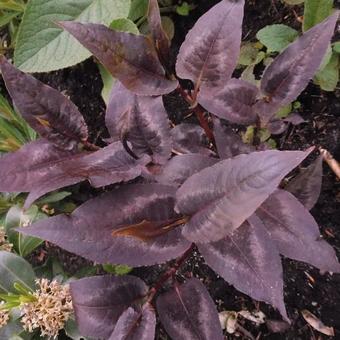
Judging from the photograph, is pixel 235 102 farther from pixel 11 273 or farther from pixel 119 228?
pixel 11 273

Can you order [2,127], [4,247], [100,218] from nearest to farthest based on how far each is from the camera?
[100,218], [4,247], [2,127]

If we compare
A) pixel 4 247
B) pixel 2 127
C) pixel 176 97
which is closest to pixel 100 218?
pixel 4 247

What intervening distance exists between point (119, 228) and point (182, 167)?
0.16 metres

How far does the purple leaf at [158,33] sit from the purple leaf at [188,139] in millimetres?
253

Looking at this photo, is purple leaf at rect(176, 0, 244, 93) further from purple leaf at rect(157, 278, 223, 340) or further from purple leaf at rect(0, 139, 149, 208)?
purple leaf at rect(157, 278, 223, 340)

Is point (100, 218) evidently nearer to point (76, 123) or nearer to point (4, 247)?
point (76, 123)

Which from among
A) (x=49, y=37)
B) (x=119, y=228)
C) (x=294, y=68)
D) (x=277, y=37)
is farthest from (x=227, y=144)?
(x=49, y=37)

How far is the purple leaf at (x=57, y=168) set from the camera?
926 millimetres

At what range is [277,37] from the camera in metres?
1.33

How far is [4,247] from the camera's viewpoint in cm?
131

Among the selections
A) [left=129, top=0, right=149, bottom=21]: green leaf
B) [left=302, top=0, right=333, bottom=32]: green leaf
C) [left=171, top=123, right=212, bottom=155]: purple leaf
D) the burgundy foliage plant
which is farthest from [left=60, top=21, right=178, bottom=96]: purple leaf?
[left=129, top=0, right=149, bottom=21]: green leaf

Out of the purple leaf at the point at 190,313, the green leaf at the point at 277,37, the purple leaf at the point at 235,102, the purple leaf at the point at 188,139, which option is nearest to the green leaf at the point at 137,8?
the green leaf at the point at 277,37

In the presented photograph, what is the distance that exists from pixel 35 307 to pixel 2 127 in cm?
56

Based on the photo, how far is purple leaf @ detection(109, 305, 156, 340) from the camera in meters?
0.91
